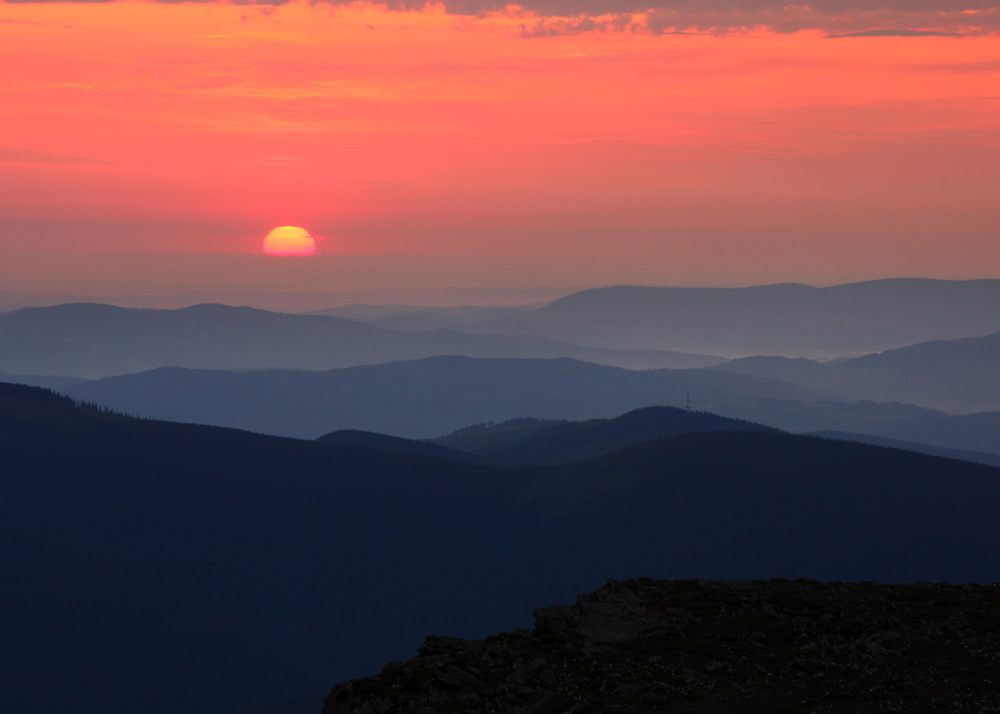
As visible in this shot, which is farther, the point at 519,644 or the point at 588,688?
the point at 519,644

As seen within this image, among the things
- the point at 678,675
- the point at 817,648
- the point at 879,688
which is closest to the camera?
the point at 879,688

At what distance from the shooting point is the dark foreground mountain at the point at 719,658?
2074 inches

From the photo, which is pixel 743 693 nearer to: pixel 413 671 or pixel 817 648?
pixel 817 648

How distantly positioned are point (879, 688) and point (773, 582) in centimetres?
2687

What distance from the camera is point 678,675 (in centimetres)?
5762

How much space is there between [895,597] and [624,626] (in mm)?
23665

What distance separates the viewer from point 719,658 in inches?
2408

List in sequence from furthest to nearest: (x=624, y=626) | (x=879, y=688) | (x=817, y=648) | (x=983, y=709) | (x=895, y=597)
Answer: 1. (x=895, y=597)
2. (x=624, y=626)
3. (x=817, y=648)
4. (x=879, y=688)
5. (x=983, y=709)

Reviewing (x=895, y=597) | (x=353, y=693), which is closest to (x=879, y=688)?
(x=895, y=597)

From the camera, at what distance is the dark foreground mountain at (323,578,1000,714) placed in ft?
173

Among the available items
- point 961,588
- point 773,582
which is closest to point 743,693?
point 773,582

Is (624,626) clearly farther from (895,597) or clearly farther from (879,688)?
(895,597)

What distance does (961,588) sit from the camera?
77.5 metres

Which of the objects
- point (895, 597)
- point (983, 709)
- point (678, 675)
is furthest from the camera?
point (895, 597)
